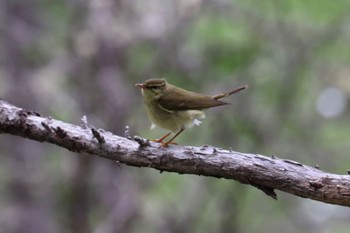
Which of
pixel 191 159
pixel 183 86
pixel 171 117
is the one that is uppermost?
pixel 183 86

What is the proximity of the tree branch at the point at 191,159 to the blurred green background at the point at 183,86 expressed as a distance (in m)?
3.28

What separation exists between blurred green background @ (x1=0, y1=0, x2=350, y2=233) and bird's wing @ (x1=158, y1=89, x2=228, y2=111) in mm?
2622

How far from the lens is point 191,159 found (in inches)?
120

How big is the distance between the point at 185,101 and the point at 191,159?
933 millimetres

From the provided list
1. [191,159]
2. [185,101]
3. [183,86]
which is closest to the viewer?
[191,159]

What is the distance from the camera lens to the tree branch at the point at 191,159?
9.31 feet

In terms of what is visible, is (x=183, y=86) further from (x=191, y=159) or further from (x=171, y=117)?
(x=191, y=159)

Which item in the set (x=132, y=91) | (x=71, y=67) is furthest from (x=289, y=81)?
(x=71, y=67)

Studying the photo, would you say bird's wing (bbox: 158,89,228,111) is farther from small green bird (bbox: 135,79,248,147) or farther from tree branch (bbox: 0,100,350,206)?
tree branch (bbox: 0,100,350,206)

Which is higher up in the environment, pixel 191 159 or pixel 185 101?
pixel 185 101

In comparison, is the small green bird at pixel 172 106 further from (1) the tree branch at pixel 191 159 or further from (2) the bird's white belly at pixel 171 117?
(1) the tree branch at pixel 191 159

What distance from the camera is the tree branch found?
112 inches

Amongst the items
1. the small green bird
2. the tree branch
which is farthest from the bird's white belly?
the tree branch

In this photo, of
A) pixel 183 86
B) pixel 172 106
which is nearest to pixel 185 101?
pixel 172 106
